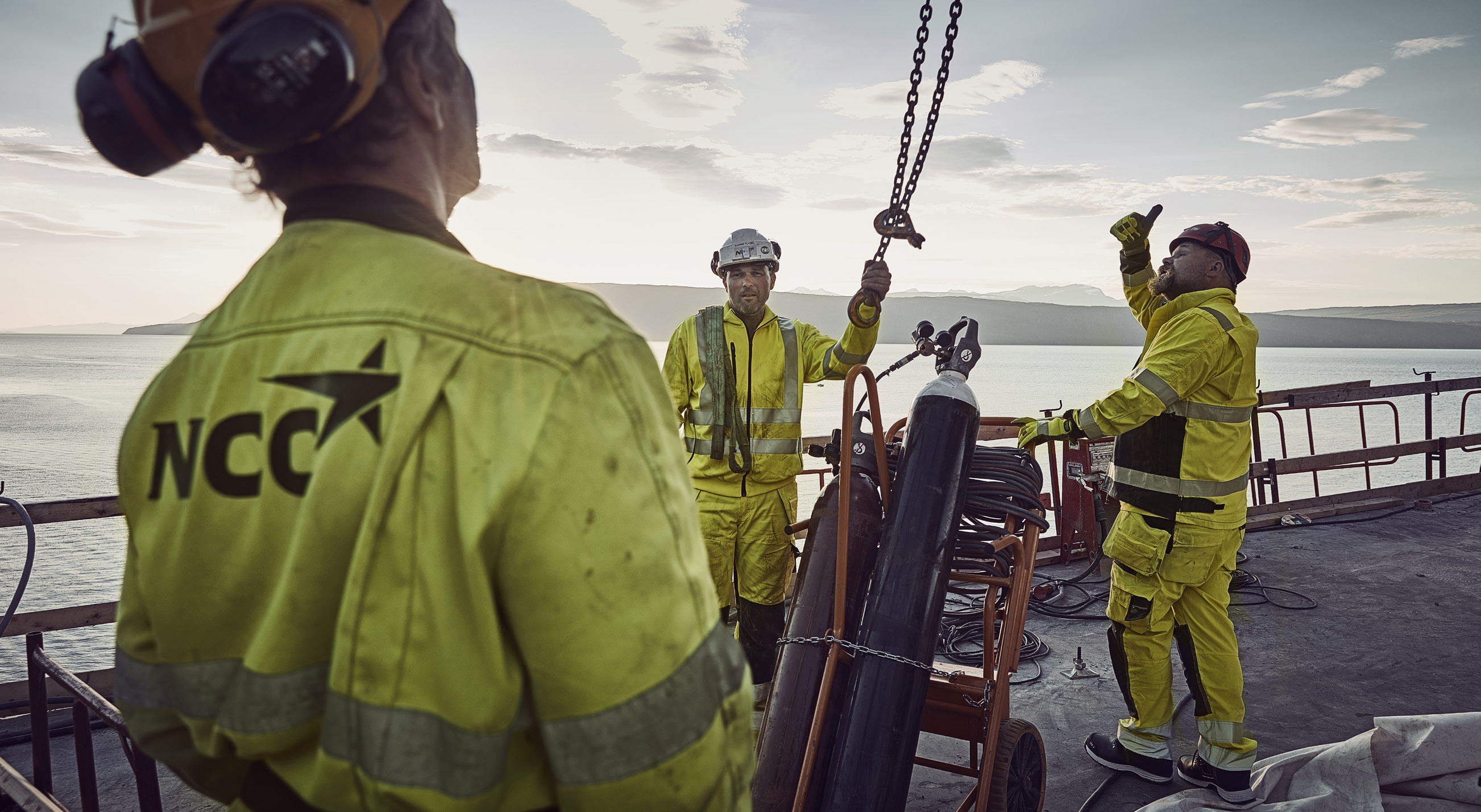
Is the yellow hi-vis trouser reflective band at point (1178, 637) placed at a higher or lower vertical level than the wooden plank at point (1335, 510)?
higher

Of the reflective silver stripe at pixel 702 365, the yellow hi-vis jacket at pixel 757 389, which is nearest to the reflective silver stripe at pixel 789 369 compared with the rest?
the yellow hi-vis jacket at pixel 757 389

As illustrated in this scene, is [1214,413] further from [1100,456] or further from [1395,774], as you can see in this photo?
[1100,456]

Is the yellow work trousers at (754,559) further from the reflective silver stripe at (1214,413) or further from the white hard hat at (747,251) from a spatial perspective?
the reflective silver stripe at (1214,413)

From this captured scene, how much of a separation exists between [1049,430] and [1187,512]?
72 cm

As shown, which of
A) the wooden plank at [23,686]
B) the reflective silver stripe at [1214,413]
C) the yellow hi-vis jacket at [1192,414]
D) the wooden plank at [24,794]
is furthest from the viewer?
the wooden plank at [23,686]

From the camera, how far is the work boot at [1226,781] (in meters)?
3.53

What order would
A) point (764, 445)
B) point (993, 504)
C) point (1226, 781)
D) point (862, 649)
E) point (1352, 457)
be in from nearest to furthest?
1. point (862, 649)
2. point (993, 504)
3. point (1226, 781)
4. point (764, 445)
5. point (1352, 457)

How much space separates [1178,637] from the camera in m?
3.90

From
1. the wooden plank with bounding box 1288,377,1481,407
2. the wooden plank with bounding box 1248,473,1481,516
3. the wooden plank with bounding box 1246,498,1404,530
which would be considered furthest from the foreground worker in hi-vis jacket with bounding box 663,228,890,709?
the wooden plank with bounding box 1288,377,1481,407

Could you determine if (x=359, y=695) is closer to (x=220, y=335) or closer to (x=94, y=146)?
(x=220, y=335)

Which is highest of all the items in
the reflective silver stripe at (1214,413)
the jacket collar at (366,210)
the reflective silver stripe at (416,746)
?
the jacket collar at (366,210)

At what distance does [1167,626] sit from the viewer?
381 centimetres

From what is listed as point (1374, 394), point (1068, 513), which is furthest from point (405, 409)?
point (1374, 394)

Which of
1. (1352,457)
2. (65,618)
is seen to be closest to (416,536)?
(65,618)
